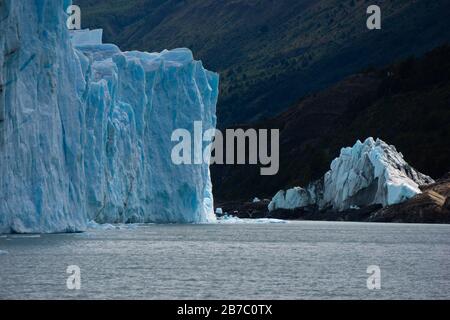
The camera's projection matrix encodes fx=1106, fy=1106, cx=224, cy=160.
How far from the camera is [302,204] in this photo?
114 m

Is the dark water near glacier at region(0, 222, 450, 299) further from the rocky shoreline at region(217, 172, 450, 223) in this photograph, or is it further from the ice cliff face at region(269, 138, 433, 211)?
the ice cliff face at region(269, 138, 433, 211)

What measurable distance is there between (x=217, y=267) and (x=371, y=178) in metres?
54.1

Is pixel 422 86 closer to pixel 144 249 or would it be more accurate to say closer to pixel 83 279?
pixel 144 249

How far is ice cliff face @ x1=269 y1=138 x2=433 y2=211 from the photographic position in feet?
303

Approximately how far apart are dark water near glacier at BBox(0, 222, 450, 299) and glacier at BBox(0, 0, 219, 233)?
2.43m

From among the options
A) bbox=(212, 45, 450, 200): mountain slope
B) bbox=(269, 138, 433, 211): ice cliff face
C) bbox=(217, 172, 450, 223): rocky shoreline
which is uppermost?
bbox=(212, 45, 450, 200): mountain slope

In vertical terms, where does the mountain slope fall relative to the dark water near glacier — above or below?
above

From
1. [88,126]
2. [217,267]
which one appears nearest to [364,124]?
[88,126]

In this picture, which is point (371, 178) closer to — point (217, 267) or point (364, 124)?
point (364, 124)

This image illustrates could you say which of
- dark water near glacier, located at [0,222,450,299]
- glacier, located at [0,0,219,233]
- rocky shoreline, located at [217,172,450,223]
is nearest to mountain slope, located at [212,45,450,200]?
rocky shoreline, located at [217,172,450,223]

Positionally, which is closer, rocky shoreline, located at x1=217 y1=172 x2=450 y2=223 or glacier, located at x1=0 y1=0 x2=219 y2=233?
glacier, located at x1=0 y1=0 x2=219 y2=233

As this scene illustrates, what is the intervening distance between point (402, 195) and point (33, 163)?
154 feet

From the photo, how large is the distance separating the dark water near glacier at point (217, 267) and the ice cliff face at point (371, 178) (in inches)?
1120
